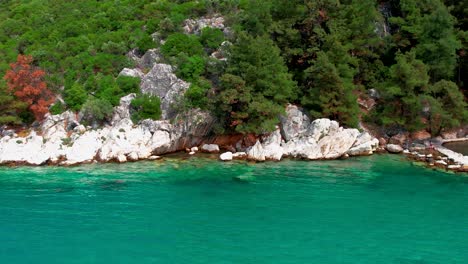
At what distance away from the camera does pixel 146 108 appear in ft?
128

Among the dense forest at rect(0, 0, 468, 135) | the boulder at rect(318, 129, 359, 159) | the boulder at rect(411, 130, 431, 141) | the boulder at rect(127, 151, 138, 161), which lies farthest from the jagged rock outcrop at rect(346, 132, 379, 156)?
the boulder at rect(127, 151, 138, 161)

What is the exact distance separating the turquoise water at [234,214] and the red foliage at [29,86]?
8736 millimetres

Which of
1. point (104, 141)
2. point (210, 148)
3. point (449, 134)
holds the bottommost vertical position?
point (210, 148)

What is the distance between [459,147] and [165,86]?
29.7 meters

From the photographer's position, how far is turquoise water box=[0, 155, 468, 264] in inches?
745

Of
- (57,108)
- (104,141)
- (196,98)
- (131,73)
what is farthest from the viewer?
(131,73)

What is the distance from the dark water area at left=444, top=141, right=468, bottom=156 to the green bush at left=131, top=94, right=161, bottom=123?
28.5m

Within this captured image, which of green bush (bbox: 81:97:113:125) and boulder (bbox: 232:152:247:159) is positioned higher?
green bush (bbox: 81:97:113:125)

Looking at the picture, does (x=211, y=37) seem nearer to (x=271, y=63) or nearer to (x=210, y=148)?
(x=271, y=63)

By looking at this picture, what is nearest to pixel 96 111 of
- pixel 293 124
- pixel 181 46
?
pixel 181 46

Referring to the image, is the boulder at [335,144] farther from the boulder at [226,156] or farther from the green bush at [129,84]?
the green bush at [129,84]

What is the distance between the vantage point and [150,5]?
55250 mm

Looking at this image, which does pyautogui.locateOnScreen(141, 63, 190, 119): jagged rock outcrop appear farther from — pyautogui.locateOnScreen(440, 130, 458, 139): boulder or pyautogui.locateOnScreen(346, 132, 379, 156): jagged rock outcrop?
pyautogui.locateOnScreen(440, 130, 458, 139): boulder

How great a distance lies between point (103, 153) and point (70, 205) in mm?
10249
